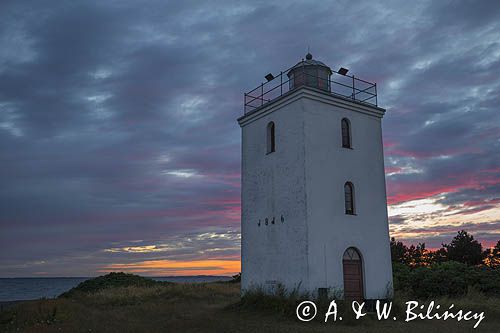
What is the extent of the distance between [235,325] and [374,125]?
36.3ft

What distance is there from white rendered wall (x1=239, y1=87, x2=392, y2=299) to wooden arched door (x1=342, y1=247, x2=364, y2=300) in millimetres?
→ 279

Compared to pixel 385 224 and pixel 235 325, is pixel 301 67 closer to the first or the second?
pixel 385 224

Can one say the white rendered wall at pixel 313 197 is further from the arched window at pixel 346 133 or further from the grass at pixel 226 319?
the grass at pixel 226 319

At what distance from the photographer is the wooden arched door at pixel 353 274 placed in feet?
60.7

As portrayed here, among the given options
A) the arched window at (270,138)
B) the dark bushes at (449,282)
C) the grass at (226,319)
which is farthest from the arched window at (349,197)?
the dark bushes at (449,282)

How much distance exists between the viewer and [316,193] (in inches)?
720

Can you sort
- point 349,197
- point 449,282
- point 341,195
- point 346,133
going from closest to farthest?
point 341,195
point 349,197
point 346,133
point 449,282

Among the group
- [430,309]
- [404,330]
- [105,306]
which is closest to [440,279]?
[430,309]

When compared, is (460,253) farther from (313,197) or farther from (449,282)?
(313,197)

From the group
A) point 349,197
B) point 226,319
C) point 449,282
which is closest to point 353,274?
point 349,197

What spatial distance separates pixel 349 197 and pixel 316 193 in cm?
207

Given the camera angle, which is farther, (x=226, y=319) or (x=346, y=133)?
(x=346, y=133)

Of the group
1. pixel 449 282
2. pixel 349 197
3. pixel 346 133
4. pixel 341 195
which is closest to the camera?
pixel 341 195

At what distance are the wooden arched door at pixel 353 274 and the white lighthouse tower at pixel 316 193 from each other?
0.04 metres
